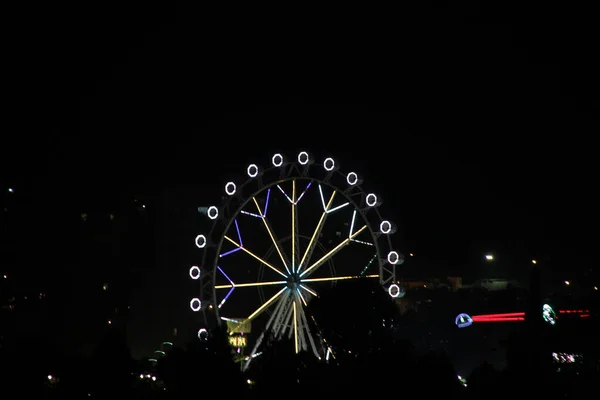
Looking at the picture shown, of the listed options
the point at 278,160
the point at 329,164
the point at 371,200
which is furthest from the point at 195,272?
the point at 371,200

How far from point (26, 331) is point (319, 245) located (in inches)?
723

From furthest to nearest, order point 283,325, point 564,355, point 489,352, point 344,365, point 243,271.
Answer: point 243,271, point 489,352, point 283,325, point 564,355, point 344,365

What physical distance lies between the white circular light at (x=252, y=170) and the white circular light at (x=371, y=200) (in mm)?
4207

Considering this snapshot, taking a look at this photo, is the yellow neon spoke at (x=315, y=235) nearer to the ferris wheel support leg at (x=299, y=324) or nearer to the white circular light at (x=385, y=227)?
the ferris wheel support leg at (x=299, y=324)

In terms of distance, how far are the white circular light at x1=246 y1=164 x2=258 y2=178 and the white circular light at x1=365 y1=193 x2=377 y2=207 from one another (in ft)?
13.8

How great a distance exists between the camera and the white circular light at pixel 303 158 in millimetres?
28609

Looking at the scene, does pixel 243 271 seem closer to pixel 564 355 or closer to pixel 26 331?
pixel 26 331

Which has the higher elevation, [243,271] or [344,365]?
[243,271]

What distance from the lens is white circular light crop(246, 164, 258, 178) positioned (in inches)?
1142

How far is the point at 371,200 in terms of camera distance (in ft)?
93.0

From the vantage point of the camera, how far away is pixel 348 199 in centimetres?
2844

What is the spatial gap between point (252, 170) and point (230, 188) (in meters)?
1.10

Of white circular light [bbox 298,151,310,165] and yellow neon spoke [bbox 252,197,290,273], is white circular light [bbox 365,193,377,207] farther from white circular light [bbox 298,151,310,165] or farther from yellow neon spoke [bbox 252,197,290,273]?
yellow neon spoke [bbox 252,197,290,273]

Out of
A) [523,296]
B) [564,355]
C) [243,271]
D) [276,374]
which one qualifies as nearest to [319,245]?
[564,355]
